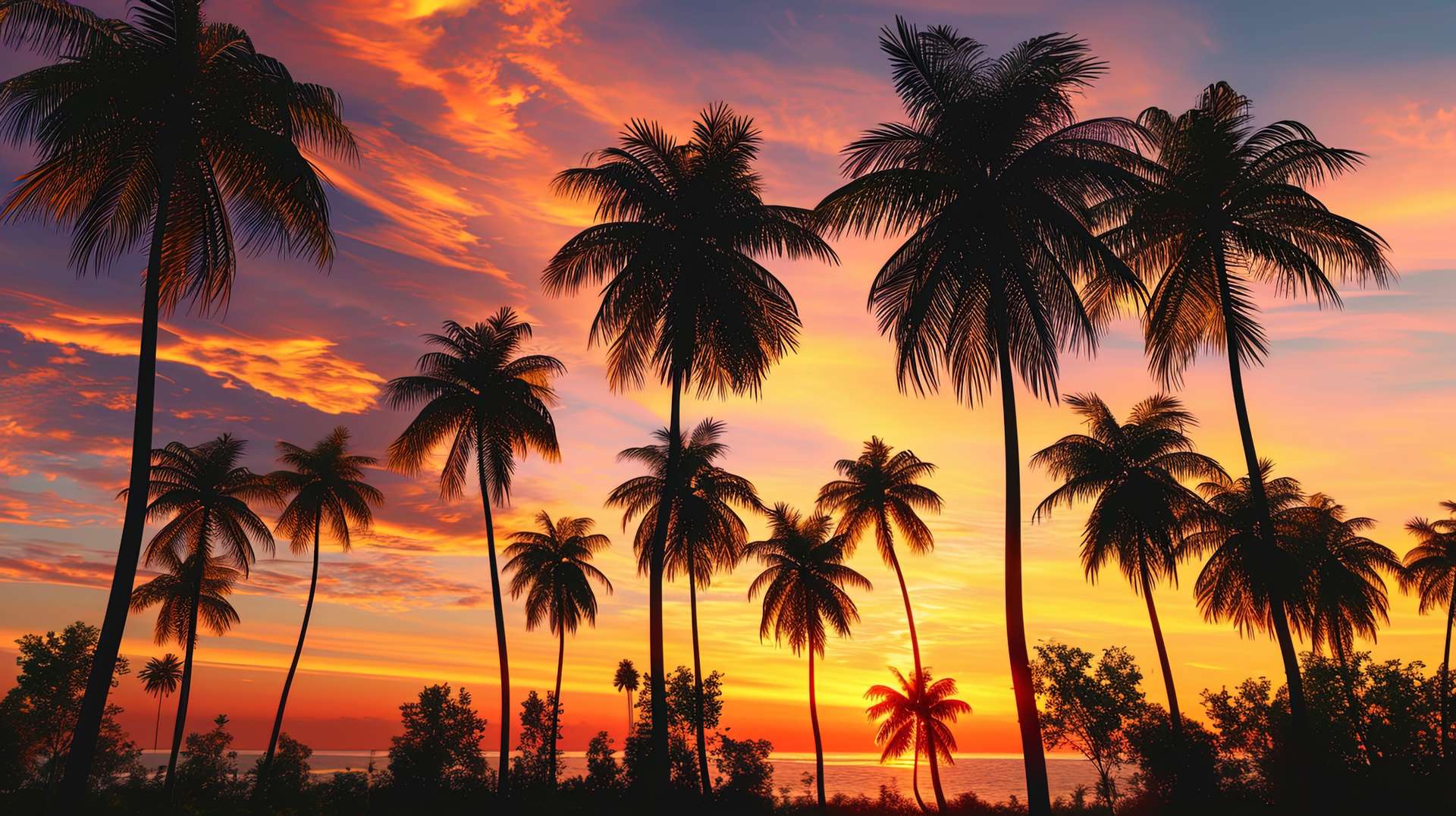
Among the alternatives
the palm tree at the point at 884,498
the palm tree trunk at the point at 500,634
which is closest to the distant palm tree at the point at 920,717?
the palm tree at the point at 884,498

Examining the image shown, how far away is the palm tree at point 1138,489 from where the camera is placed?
32.3 metres

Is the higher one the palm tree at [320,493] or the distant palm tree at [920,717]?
the palm tree at [320,493]

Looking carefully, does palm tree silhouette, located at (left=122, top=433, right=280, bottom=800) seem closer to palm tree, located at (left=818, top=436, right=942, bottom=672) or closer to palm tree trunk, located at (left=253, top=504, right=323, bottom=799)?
palm tree trunk, located at (left=253, top=504, right=323, bottom=799)

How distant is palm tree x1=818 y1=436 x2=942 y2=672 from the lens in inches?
1710

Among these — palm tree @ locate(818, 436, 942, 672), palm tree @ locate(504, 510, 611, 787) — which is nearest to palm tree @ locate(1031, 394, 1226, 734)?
palm tree @ locate(818, 436, 942, 672)

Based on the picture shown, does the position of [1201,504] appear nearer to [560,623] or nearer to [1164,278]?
[1164,278]

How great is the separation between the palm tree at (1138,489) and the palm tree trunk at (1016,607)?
16.4 m

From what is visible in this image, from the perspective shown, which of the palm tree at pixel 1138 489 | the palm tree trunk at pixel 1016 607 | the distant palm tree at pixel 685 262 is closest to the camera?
the palm tree trunk at pixel 1016 607

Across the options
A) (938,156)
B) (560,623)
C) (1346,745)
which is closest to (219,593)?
(560,623)

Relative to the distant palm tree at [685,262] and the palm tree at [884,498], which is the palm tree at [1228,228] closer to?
the distant palm tree at [685,262]

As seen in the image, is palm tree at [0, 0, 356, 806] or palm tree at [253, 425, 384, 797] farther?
palm tree at [253, 425, 384, 797]

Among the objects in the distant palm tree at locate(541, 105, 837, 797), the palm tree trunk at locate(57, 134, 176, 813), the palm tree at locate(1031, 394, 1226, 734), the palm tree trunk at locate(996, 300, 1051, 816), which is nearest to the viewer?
the palm tree trunk at locate(57, 134, 176, 813)

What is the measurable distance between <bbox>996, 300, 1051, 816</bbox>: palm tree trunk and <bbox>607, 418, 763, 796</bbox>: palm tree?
23.9 metres

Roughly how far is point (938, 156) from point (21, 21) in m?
18.3
